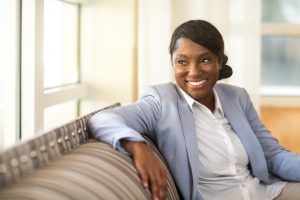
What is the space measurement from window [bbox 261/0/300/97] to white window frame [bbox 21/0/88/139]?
4.51 ft

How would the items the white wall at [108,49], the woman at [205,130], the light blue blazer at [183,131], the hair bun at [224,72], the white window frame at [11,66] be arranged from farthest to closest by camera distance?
1. the white wall at [108,49]
2. the white window frame at [11,66]
3. the hair bun at [224,72]
4. the woman at [205,130]
5. the light blue blazer at [183,131]

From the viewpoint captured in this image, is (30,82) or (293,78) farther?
(293,78)

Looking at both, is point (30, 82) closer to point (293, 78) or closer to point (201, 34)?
point (201, 34)

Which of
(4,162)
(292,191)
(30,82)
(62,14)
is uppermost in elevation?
(62,14)

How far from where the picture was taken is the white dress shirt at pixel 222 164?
1.46 m

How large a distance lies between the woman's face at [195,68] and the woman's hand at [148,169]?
415mm

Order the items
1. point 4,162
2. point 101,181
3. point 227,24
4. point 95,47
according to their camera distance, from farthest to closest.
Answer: point 95,47
point 227,24
point 101,181
point 4,162

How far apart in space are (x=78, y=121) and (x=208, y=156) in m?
0.47

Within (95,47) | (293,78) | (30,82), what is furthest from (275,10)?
(30,82)

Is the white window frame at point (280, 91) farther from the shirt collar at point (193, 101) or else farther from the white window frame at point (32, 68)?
the white window frame at point (32, 68)

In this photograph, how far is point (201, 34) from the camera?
4.84ft

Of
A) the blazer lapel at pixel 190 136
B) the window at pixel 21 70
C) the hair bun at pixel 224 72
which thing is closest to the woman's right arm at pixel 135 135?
the blazer lapel at pixel 190 136

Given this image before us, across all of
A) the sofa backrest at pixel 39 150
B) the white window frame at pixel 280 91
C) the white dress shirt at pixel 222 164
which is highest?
the white window frame at pixel 280 91

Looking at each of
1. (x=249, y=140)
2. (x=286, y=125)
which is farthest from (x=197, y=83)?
(x=286, y=125)
